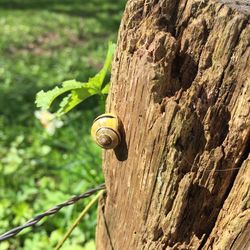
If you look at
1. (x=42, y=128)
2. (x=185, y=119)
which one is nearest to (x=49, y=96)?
(x=185, y=119)

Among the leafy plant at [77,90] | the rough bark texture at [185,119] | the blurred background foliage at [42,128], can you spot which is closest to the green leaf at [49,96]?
the leafy plant at [77,90]

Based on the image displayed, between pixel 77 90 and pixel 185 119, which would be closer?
pixel 185 119

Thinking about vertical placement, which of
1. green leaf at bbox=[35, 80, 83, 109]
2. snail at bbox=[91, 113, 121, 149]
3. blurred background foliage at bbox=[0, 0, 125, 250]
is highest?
green leaf at bbox=[35, 80, 83, 109]

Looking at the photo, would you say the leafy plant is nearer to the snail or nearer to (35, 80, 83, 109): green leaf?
(35, 80, 83, 109): green leaf

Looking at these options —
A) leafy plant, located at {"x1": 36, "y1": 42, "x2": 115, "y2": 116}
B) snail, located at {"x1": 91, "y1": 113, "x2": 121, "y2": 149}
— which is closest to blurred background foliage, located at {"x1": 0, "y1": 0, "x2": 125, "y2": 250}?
leafy plant, located at {"x1": 36, "y1": 42, "x2": 115, "y2": 116}

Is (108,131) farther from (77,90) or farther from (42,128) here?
(42,128)

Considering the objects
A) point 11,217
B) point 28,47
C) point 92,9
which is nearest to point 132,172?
point 11,217
